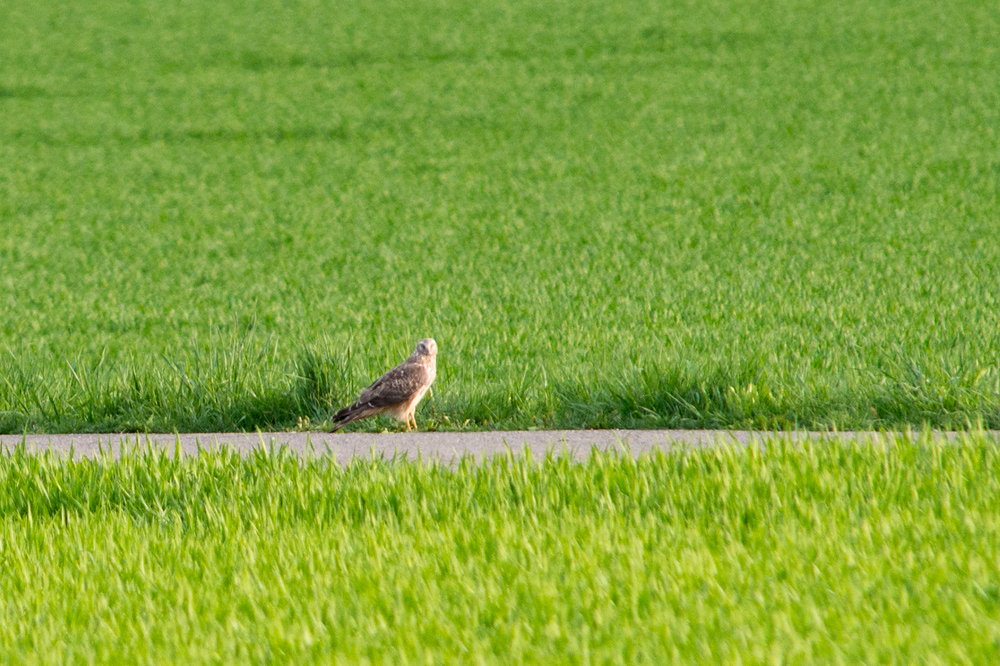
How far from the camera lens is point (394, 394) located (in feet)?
21.7

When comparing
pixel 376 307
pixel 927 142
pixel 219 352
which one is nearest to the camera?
pixel 219 352

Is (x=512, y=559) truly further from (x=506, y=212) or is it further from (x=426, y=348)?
(x=506, y=212)

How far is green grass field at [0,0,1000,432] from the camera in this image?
7363 millimetres

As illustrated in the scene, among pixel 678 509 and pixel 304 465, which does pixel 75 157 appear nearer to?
pixel 304 465

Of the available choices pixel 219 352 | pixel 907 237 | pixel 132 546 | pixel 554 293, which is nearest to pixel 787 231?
pixel 907 237

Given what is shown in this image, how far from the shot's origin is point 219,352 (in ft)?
25.7

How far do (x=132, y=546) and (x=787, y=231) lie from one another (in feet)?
37.7

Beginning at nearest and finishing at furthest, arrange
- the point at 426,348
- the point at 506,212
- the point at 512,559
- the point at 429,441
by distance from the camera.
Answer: the point at 512,559, the point at 429,441, the point at 426,348, the point at 506,212

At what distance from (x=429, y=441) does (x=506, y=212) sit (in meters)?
10.5

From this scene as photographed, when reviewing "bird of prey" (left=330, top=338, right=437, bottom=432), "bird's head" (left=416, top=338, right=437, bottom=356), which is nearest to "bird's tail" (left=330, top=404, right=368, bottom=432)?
"bird of prey" (left=330, top=338, right=437, bottom=432)

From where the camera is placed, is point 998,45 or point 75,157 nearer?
point 75,157

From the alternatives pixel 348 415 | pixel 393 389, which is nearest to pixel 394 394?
pixel 393 389

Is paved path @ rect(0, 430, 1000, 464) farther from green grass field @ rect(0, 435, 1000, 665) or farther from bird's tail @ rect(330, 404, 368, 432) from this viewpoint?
green grass field @ rect(0, 435, 1000, 665)

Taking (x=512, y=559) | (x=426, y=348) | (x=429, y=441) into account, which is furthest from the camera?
(x=426, y=348)
